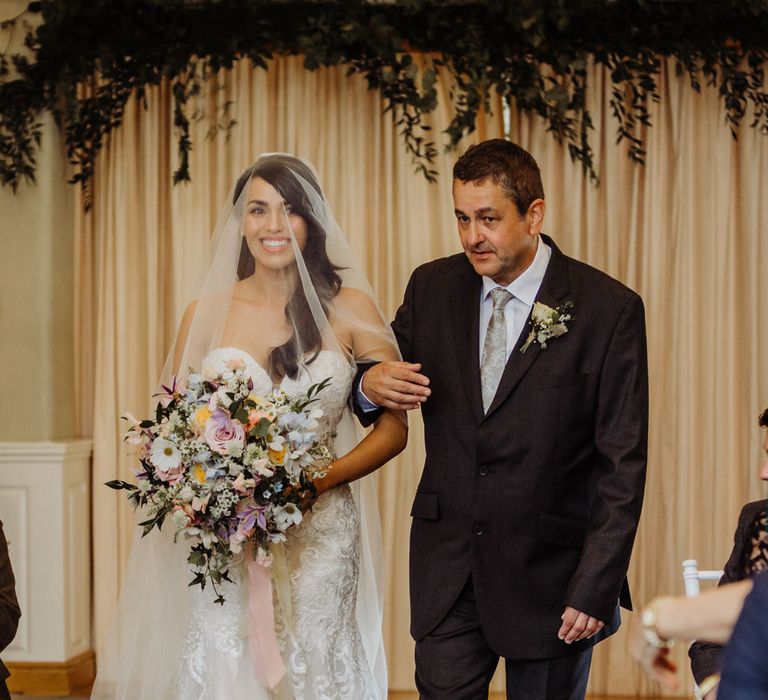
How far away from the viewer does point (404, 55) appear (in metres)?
5.29

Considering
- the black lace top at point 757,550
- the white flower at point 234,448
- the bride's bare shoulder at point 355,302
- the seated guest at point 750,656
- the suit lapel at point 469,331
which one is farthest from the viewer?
the bride's bare shoulder at point 355,302

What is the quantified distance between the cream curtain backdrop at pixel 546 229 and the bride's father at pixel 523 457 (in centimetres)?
226

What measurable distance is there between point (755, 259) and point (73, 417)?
135 inches

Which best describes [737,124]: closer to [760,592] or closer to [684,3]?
[684,3]

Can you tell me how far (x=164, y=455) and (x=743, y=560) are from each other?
59.2 inches

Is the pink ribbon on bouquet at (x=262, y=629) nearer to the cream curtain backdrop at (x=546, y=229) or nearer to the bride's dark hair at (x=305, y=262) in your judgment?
the bride's dark hair at (x=305, y=262)

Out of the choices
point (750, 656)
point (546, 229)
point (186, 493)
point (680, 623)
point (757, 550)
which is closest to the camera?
point (750, 656)

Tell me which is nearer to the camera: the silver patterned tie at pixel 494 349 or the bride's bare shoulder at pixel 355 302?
the silver patterned tie at pixel 494 349

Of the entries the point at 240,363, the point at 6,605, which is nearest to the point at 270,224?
the point at 240,363

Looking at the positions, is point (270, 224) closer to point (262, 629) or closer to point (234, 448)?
point (234, 448)

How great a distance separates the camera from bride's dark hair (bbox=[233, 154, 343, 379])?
3438mm

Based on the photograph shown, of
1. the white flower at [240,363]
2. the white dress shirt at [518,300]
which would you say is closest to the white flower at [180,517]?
the white flower at [240,363]

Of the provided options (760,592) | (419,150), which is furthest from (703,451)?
(760,592)

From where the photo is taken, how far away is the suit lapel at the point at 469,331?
128 inches
